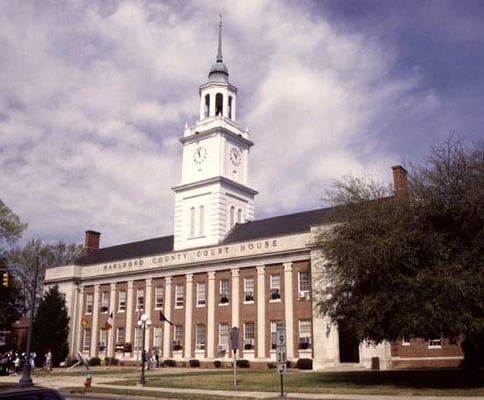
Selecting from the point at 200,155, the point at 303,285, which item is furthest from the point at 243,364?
the point at 200,155

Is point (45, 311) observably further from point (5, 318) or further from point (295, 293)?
point (295, 293)

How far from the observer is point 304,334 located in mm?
46438

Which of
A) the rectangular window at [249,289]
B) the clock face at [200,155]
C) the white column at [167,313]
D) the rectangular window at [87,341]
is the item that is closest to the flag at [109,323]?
the white column at [167,313]

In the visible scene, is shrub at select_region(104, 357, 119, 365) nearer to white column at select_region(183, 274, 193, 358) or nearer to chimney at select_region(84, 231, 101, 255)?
white column at select_region(183, 274, 193, 358)

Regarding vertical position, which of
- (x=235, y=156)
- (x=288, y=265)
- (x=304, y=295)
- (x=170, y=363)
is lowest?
(x=170, y=363)

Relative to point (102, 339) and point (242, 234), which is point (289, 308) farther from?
point (102, 339)

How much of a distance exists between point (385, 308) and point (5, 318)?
172 ft

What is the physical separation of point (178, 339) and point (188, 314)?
104 inches

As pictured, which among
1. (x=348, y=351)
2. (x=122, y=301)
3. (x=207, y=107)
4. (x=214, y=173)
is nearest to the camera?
(x=348, y=351)

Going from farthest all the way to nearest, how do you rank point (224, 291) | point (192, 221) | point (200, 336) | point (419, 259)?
point (192, 221), point (200, 336), point (224, 291), point (419, 259)

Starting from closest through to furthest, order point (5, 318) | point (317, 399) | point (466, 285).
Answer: point (317, 399) < point (466, 285) < point (5, 318)

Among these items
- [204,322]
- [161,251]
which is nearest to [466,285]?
[204,322]

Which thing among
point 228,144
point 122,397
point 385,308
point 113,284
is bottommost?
point 122,397

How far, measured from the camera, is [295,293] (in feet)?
156
